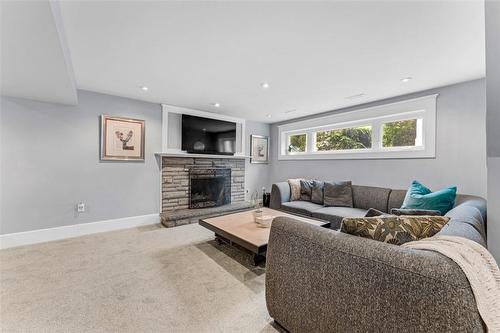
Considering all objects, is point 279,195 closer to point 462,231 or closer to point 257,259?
point 257,259

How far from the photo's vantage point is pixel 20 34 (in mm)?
1538

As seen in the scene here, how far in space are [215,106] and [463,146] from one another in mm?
3865

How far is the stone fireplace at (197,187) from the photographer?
4.04 m

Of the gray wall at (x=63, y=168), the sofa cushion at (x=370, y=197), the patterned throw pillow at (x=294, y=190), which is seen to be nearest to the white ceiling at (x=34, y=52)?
the gray wall at (x=63, y=168)

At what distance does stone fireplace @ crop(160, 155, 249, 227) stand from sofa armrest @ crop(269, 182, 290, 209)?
0.91 metres

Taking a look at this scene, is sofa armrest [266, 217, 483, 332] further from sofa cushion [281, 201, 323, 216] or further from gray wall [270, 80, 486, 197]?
gray wall [270, 80, 486, 197]

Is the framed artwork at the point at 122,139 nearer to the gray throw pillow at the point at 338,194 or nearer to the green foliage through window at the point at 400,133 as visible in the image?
the gray throw pillow at the point at 338,194

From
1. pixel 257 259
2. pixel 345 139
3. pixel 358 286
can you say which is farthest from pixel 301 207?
pixel 358 286

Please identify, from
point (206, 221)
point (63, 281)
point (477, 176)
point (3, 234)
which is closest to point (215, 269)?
point (206, 221)

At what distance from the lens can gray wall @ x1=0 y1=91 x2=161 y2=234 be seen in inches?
113

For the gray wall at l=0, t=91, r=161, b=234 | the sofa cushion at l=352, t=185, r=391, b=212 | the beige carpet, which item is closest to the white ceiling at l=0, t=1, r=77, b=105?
the gray wall at l=0, t=91, r=161, b=234

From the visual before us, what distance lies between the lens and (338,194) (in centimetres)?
363

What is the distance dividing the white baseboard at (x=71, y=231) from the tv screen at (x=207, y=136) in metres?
1.54

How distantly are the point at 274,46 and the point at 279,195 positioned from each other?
2.58m
